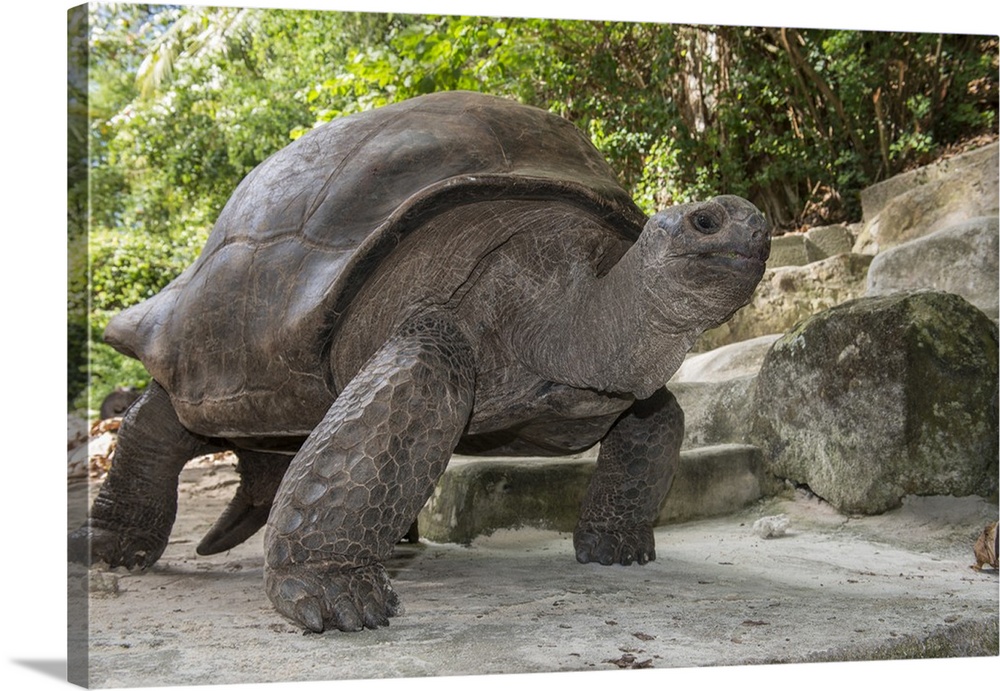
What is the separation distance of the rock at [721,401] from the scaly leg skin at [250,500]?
8.39 feet

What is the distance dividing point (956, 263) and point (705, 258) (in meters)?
4.70

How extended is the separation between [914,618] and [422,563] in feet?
5.85

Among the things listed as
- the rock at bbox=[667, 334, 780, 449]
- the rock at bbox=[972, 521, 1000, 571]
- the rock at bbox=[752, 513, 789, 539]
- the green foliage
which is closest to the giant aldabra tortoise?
the rock at bbox=[752, 513, 789, 539]

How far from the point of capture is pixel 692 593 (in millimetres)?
3154

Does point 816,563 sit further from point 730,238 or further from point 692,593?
point 730,238

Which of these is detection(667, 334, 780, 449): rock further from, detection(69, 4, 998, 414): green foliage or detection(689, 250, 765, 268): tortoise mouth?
detection(689, 250, 765, 268): tortoise mouth

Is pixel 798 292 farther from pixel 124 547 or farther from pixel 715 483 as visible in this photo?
pixel 124 547

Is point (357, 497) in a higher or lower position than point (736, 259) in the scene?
lower

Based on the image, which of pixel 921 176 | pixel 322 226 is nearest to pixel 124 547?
pixel 322 226

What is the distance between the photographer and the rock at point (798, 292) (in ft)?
24.8

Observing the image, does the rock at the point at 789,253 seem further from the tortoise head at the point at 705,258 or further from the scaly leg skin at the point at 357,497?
the scaly leg skin at the point at 357,497

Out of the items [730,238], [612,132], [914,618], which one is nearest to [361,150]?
[730,238]

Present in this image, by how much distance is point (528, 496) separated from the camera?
4.66 metres

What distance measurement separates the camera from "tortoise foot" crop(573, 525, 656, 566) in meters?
3.71
